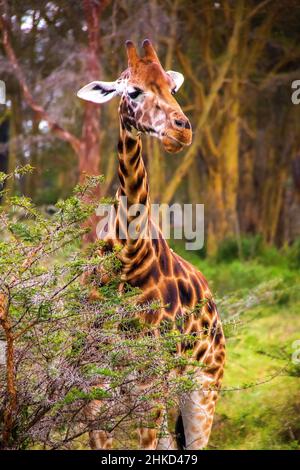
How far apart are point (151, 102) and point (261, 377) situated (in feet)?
13.5

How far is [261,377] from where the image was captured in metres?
9.56

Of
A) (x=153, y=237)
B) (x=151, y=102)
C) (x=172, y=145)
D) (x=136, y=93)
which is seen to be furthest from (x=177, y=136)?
(x=153, y=237)

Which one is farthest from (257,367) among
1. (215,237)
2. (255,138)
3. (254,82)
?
(255,138)

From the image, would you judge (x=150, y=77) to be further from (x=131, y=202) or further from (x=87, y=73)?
(x=87, y=73)

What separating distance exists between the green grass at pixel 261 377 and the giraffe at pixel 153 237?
0.31 metres

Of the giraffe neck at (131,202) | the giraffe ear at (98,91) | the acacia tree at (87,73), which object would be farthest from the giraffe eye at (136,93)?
the acacia tree at (87,73)

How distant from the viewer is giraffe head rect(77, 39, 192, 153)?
5.91 metres

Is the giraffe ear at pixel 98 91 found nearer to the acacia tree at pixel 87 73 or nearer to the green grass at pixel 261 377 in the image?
the green grass at pixel 261 377

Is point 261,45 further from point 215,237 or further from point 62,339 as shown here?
point 62,339

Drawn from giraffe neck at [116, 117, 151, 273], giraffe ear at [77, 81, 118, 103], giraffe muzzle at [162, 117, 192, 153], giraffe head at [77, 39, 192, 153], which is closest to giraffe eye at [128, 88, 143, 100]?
giraffe head at [77, 39, 192, 153]

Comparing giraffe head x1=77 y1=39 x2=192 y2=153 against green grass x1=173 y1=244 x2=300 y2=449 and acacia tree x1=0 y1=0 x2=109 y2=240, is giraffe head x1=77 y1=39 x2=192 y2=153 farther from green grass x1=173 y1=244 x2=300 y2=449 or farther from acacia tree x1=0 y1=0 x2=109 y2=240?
acacia tree x1=0 y1=0 x2=109 y2=240

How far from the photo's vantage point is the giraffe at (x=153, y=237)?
6.18 meters

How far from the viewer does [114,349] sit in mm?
5664

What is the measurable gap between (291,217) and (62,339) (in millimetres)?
23211
